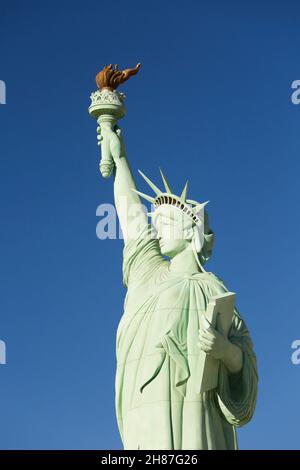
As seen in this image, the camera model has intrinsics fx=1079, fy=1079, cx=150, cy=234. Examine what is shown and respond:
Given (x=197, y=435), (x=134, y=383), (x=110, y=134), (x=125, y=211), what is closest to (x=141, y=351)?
Answer: (x=134, y=383)

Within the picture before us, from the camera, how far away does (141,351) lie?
13375 mm

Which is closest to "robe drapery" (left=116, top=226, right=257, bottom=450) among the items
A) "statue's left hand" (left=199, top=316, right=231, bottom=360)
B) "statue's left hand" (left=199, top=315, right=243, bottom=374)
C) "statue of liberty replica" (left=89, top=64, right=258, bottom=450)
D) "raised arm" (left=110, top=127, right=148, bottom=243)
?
"statue of liberty replica" (left=89, top=64, right=258, bottom=450)

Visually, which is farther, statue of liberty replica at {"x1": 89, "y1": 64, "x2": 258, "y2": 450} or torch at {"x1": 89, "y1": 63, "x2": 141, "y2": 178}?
torch at {"x1": 89, "y1": 63, "x2": 141, "y2": 178}

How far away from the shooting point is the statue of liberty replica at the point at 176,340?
1265 cm

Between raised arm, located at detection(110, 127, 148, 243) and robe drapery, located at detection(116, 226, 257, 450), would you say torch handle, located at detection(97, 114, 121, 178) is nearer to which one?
raised arm, located at detection(110, 127, 148, 243)

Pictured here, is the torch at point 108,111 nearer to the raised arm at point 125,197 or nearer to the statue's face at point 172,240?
the raised arm at point 125,197

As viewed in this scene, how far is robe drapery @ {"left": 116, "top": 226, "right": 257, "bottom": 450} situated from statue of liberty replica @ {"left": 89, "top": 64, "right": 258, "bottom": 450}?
0.01 meters

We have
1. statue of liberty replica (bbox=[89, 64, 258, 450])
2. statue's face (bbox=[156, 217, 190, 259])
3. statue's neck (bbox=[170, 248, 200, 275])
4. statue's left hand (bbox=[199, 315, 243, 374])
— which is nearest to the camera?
statue's left hand (bbox=[199, 315, 243, 374])

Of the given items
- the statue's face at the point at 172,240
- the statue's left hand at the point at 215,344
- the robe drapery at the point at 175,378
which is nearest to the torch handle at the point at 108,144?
the statue's face at the point at 172,240

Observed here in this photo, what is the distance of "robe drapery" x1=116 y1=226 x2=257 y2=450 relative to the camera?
12711 millimetres

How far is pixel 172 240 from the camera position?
14.1 metres

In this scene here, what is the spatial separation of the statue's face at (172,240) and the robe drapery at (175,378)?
13.7 inches

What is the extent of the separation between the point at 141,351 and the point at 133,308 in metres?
0.71
